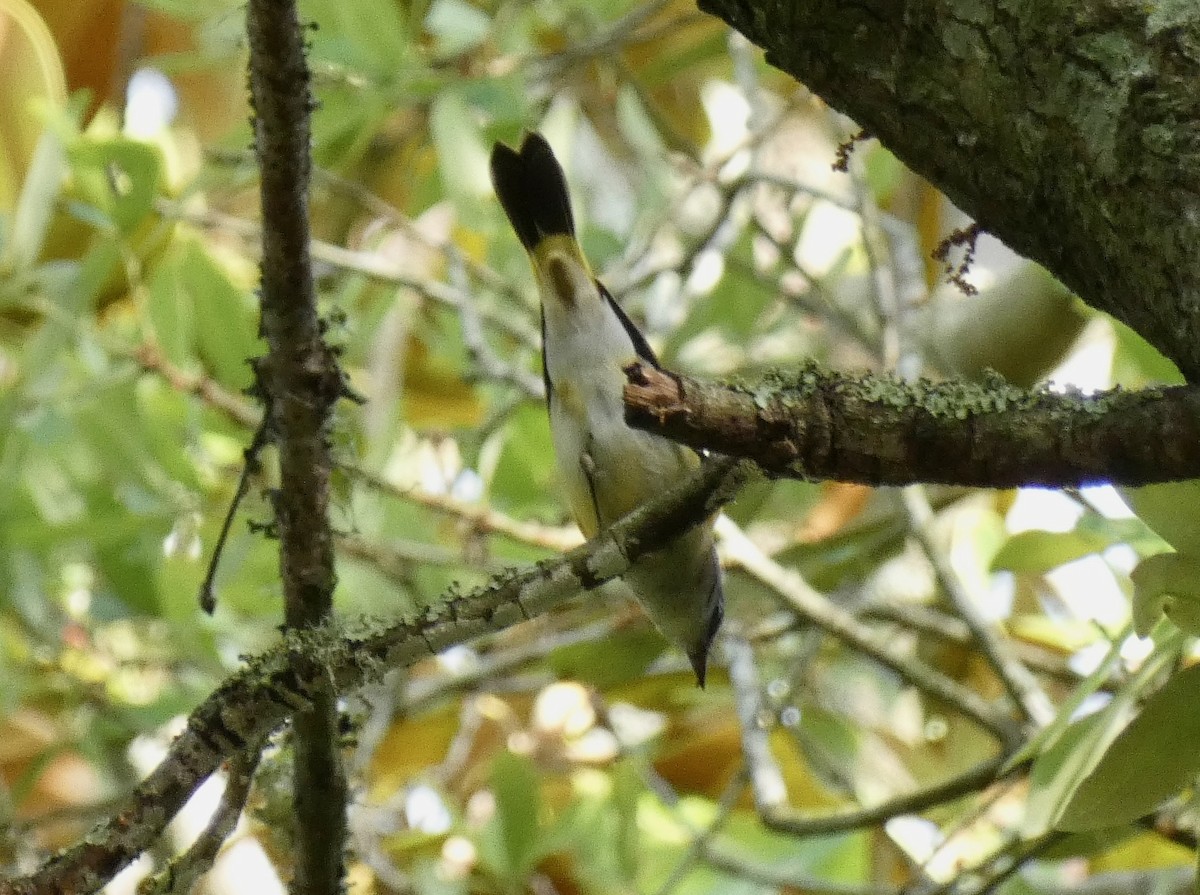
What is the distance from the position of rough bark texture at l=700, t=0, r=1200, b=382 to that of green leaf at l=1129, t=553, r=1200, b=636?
199 millimetres

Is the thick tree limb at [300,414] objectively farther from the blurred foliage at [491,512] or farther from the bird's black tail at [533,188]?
the bird's black tail at [533,188]

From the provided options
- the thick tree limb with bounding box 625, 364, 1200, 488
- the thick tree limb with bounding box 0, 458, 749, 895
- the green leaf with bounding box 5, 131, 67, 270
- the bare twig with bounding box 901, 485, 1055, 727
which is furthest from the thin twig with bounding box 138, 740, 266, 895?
the green leaf with bounding box 5, 131, 67, 270

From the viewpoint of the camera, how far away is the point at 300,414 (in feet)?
2.23

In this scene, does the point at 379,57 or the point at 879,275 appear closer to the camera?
the point at 379,57

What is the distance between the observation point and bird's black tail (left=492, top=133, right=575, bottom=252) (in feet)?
3.57

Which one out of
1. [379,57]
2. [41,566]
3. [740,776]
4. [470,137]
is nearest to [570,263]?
[470,137]

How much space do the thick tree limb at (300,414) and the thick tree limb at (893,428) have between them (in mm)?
258

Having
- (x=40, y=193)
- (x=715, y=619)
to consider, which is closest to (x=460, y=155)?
(x=40, y=193)

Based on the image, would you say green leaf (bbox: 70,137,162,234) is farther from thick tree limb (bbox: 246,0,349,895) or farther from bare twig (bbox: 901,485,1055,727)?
bare twig (bbox: 901,485,1055,727)

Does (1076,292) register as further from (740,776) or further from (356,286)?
(356,286)

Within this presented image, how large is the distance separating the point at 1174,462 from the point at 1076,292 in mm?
85

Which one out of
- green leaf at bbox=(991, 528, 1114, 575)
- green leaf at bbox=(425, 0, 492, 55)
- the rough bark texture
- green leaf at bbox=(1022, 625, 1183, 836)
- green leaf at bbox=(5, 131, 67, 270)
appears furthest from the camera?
green leaf at bbox=(425, 0, 492, 55)

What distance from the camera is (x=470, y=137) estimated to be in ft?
4.11

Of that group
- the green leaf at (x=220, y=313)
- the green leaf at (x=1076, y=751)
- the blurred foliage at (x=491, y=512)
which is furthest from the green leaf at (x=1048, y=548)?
the green leaf at (x=220, y=313)
